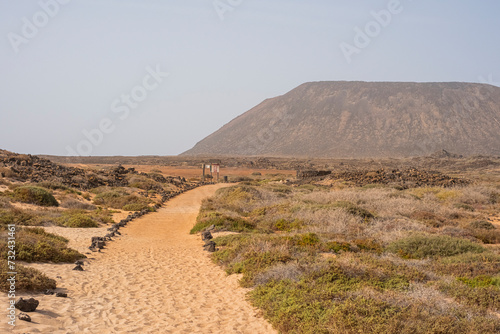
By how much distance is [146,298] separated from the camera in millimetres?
8555

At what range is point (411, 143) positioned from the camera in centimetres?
14738

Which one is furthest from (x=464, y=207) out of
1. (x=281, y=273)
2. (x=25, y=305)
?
(x=25, y=305)

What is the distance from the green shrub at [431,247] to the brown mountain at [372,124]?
128 metres

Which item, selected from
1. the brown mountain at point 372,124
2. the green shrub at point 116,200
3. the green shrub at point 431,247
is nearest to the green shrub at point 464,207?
the green shrub at point 431,247

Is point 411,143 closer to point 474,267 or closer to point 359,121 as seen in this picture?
point 359,121

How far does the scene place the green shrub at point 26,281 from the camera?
754 centimetres

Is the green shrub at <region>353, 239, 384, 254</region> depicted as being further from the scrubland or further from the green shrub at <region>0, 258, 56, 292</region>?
the green shrub at <region>0, 258, 56, 292</region>

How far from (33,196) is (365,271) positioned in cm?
1917

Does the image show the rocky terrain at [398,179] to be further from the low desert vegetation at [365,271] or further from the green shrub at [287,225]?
the green shrub at [287,225]

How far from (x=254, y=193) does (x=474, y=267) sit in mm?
18932

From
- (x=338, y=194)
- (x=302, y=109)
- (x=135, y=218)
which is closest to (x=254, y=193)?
(x=338, y=194)

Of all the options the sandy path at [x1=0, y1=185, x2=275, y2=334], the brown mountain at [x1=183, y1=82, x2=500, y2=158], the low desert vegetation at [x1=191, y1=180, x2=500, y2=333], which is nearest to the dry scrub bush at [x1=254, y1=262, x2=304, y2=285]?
the low desert vegetation at [x1=191, y1=180, x2=500, y2=333]

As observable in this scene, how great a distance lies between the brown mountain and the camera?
145500 millimetres

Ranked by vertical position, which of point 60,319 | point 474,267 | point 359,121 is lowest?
point 474,267
